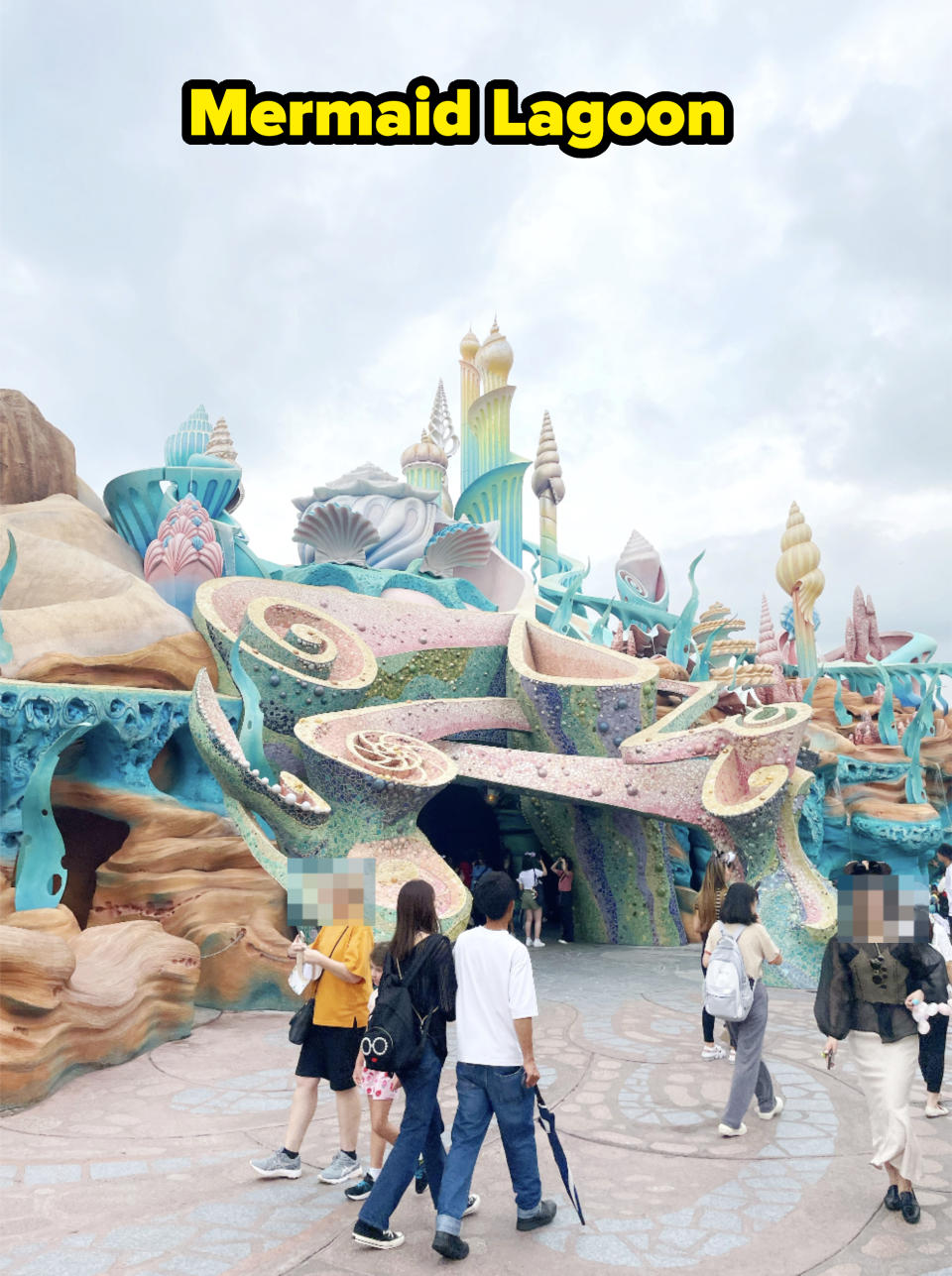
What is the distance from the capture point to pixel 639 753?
9094 mm

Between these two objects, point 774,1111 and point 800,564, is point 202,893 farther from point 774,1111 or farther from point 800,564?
point 800,564

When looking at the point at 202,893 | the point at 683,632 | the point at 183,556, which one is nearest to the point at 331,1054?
the point at 202,893

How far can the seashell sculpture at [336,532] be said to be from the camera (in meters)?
14.2

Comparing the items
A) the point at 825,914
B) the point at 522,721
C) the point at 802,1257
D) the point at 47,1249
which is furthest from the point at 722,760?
the point at 47,1249

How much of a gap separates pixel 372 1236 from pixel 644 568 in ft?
71.6

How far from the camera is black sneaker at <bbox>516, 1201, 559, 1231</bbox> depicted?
316 cm

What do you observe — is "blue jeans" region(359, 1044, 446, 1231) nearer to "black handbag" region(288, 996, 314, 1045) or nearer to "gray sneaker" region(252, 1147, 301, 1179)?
"black handbag" region(288, 996, 314, 1045)

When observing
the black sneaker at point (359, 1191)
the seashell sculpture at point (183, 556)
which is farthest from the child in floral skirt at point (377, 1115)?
the seashell sculpture at point (183, 556)

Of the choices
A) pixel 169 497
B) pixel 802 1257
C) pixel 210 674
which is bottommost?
pixel 802 1257

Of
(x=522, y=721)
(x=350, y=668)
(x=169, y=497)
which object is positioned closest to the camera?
(x=350, y=668)

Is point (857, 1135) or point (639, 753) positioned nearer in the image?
point (857, 1135)

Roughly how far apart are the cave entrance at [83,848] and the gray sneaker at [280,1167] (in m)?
5.71

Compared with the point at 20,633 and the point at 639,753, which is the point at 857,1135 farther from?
the point at 20,633

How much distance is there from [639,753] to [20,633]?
5.95m
